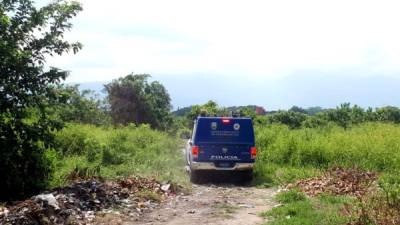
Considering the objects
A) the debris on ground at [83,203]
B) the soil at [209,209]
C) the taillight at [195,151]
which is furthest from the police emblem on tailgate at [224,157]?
the debris on ground at [83,203]

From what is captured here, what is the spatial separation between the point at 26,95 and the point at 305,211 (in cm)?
715

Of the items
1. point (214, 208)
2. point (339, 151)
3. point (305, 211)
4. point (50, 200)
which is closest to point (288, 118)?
point (339, 151)

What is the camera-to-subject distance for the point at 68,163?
1689cm

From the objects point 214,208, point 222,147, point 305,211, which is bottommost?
point 214,208

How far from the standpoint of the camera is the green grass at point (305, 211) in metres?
9.70

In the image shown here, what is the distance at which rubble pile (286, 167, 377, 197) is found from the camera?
44.1 feet

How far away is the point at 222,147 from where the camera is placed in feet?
57.0

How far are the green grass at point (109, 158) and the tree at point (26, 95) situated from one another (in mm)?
1256

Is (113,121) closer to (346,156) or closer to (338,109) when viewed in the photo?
(338,109)

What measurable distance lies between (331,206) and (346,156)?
27.4 feet

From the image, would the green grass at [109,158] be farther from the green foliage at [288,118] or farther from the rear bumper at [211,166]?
the green foliage at [288,118]

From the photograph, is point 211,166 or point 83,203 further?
point 211,166

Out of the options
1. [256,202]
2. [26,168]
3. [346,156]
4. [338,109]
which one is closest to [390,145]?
[346,156]

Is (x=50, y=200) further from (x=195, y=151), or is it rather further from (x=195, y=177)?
(x=195, y=177)
